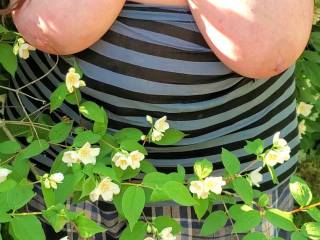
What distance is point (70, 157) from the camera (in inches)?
47.4

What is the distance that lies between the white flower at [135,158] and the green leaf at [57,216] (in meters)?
0.17

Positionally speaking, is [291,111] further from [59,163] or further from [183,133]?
[59,163]

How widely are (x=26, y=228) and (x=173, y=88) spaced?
38 cm

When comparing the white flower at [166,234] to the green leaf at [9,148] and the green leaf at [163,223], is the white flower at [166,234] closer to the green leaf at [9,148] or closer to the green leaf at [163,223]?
the green leaf at [163,223]

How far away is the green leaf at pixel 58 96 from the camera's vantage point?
1.27 meters

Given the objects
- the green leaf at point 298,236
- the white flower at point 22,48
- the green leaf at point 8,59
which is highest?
the white flower at point 22,48

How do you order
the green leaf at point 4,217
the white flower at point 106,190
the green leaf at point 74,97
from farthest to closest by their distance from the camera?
the green leaf at point 74,97 < the white flower at point 106,190 < the green leaf at point 4,217

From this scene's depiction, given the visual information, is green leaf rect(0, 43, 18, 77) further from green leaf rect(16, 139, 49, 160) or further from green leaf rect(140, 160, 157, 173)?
green leaf rect(140, 160, 157, 173)

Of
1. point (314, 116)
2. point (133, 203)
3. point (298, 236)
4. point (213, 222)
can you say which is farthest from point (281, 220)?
point (314, 116)

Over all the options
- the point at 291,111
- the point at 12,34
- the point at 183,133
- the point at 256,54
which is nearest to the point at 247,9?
the point at 256,54

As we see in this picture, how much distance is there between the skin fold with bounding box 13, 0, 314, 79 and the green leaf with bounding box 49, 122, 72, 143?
166 millimetres

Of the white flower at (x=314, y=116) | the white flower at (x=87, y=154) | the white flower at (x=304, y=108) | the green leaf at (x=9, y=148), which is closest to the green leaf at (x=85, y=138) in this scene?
the white flower at (x=87, y=154)

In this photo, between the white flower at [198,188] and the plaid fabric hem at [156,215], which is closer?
the white flower at [198,188]

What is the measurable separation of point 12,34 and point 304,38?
601 millimetres
